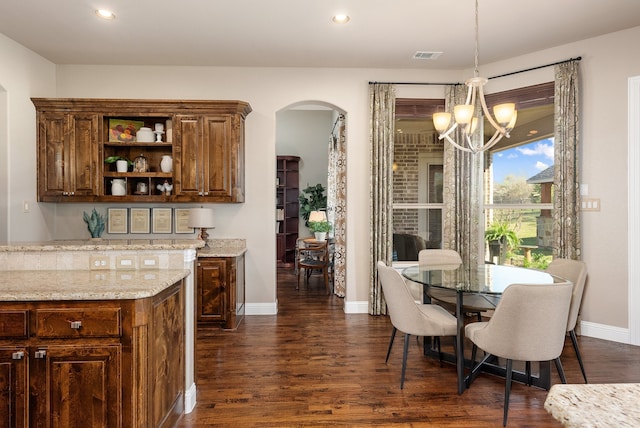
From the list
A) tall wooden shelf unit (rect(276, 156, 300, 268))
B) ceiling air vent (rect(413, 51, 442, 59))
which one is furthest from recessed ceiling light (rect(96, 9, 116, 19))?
tall wooden shelf unit (rect(276, 156, 300, 268))

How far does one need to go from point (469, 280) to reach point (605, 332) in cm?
214

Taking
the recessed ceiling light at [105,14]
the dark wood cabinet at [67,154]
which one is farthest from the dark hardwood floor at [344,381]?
the recessed ceiling light at [105,14]

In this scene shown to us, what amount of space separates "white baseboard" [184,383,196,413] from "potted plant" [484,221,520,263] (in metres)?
3.88

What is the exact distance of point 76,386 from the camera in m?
1.87

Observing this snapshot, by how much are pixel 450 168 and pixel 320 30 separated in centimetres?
234

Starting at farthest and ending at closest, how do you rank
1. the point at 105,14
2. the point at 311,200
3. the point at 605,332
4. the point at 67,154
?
1. the point at 311,200
2. the point at 67,154
3. the point at 605,332
4. the point at 105,14

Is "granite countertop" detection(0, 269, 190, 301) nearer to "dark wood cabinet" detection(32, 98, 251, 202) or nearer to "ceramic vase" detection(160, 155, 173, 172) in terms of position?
"dark wood cabinet" detection(32, 98, 251, 202)

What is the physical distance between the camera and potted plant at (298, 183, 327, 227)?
8.58 meters

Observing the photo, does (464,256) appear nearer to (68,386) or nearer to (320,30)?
(320,30)

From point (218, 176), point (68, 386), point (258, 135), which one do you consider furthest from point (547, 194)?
point (68, 386)

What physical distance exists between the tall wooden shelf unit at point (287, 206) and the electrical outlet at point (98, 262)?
6265mm

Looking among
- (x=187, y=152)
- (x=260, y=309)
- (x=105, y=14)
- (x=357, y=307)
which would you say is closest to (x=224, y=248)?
(x=260, y=309)

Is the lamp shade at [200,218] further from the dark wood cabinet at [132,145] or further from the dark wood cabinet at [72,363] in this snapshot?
the dark wood cabinet at [72,363]

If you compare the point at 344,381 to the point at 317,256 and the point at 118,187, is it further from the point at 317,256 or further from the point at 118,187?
the point at 317,256
